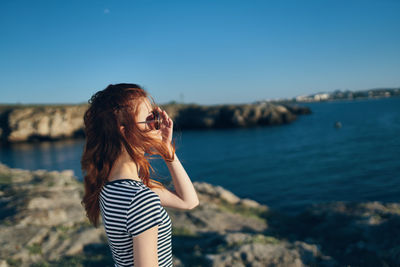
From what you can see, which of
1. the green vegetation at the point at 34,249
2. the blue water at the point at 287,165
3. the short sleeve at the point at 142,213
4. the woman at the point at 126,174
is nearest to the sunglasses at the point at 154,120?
the woman at the point at 126,174

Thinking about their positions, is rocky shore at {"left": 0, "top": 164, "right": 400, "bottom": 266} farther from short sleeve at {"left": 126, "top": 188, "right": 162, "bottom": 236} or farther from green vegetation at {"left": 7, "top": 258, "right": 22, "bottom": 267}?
short sleeve at {"left": 126, "top": 188, "right": 162, "bottom": 236}

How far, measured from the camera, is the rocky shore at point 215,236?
5.37 m

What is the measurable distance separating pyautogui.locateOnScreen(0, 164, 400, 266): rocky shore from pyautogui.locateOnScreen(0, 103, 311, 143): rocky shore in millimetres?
48225

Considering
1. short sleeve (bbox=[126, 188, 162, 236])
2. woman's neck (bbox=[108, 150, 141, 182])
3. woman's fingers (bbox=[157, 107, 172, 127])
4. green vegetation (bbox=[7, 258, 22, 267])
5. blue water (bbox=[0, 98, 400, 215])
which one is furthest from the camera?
blue water (bbox=[0, 98, 400, 215])

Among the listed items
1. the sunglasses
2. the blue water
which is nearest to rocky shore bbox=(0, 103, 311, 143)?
the blue water

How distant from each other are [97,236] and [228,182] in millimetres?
16435

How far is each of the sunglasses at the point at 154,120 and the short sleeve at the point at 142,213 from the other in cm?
54

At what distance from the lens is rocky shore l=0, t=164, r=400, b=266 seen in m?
5.37

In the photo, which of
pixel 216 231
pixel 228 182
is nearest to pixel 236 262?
pixel 216 231

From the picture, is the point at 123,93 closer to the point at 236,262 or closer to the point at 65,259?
the point at 236,262

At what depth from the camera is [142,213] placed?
1.39 m

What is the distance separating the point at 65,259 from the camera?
5.46m

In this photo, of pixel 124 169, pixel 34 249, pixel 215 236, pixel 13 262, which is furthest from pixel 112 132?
pixel 215 236

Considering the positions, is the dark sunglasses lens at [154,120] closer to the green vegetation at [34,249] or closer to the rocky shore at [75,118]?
the green vegetation at [34,249]
